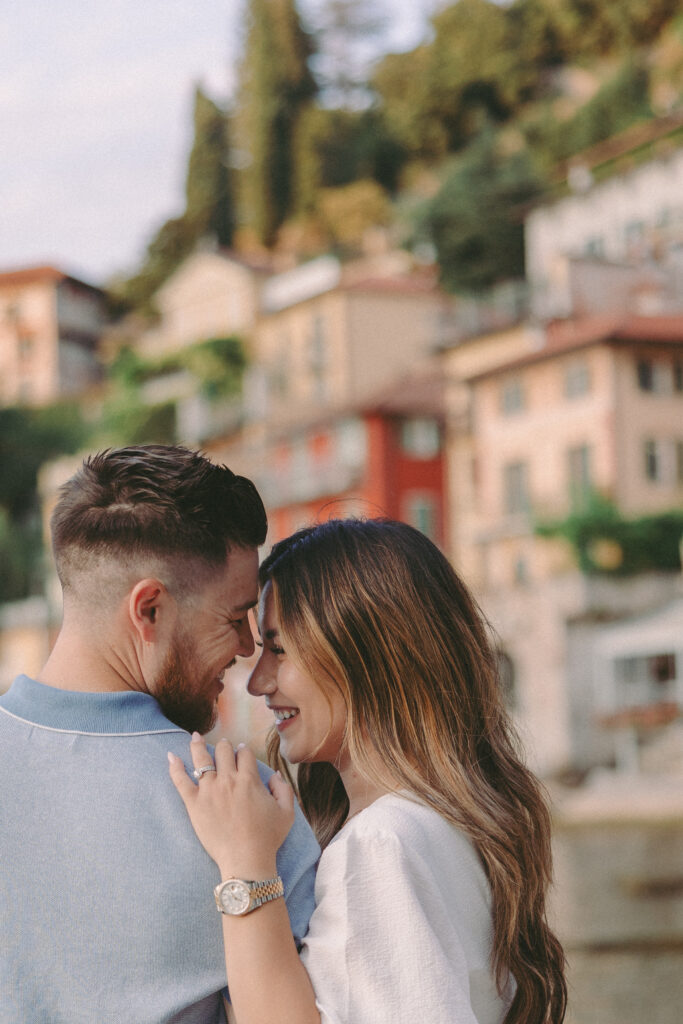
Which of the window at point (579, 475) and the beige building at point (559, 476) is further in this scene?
the window at point (579, 475)

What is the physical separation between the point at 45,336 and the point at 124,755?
129 ft

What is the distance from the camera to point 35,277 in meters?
40.2

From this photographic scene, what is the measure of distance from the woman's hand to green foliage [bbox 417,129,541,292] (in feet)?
91.2

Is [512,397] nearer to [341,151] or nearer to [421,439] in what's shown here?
[421,439]

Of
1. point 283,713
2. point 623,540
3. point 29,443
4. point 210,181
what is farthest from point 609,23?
point 283,713

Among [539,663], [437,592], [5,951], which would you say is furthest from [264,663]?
[539,663]

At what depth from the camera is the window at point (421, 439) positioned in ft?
84.9

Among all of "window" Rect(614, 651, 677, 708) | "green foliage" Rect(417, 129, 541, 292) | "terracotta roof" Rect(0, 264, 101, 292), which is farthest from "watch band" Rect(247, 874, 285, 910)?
"terracotta roof" Rect(0, 264, 101, 292)

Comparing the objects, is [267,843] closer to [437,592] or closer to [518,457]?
[437,592]

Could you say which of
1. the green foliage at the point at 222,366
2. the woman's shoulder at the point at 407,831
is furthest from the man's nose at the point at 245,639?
the green foliage at the point at 222,366

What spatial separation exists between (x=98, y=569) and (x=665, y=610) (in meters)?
20.4

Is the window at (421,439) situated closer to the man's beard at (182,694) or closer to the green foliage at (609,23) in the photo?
the green foliage at (609,23)

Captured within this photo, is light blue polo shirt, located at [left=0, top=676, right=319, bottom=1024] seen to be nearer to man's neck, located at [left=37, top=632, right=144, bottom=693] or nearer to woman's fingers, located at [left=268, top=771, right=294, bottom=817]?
man's neck, located at [left=37, top=632, right=144, bottom=693]

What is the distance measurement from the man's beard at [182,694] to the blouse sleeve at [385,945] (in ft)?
0.77
